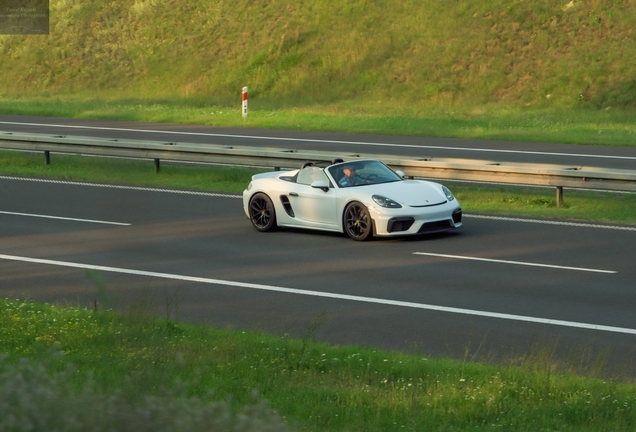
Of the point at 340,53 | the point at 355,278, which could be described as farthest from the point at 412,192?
the point at 340,53

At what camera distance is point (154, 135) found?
30484 millimetres

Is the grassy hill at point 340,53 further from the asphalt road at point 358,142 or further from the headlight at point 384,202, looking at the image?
the headlight at point 384,202

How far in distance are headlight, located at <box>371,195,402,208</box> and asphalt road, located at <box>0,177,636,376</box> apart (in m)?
0.55

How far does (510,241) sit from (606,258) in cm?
169

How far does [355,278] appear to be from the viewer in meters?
11.9

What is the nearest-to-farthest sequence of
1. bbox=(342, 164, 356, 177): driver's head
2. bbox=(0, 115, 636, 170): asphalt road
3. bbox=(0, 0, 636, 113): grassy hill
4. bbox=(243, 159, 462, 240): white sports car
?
bbox=(243, 159, 462, 240): white sports car < bbox=(342, 164, 356, 177): driver's head < bbox=(0, 115, 636, 170): asphalt road < bbox=(0, 0, 636, 113): grassy hill

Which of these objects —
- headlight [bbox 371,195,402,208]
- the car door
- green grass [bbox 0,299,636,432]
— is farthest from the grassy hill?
green grass [bbox 0,299,636,432]

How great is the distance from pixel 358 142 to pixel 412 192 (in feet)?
45.0

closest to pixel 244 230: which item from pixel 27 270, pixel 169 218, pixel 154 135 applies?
pixel 169 218

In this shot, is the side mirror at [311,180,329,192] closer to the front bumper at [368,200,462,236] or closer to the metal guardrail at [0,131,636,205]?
the front bumper at [368,200,462,236]

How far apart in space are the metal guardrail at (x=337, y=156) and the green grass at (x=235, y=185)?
14.4 inches

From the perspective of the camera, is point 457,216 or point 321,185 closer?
point 457,216

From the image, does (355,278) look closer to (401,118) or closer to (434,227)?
(434,227)

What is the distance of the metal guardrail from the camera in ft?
55.7
